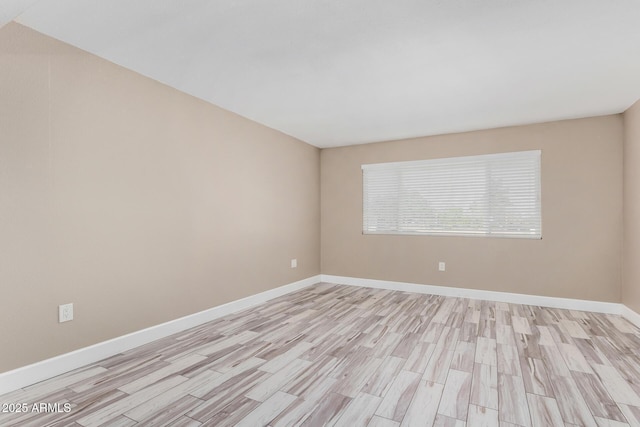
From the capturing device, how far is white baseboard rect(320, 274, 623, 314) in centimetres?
374

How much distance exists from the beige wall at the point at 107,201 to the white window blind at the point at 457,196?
2120 mm

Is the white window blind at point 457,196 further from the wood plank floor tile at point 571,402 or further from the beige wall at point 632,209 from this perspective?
the wood plank floor tile at point 571,402

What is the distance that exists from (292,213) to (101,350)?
288 centimetres

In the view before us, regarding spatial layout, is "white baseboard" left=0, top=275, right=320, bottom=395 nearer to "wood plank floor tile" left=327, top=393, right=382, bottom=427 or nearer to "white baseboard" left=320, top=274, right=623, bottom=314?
"wood plank floor tile" left=327, top=393, right=382, bottom=427

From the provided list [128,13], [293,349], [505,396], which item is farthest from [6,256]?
[505,396]

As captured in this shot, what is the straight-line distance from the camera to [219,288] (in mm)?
3521

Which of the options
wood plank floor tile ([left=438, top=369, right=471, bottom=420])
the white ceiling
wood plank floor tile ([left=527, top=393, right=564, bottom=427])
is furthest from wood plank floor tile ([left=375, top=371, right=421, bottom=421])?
the white ceiling

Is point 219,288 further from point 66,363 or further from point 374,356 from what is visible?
point 374,356

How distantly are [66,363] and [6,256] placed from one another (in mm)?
853

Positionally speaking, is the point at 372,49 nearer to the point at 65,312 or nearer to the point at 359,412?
the point at 359,412

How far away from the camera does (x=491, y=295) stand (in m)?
4.24

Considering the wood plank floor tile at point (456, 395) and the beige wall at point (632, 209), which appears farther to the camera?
the beige wall at point (632, 209)

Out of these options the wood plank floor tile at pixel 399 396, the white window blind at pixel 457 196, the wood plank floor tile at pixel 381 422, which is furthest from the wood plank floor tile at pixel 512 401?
the white window blind at pixel 457 196

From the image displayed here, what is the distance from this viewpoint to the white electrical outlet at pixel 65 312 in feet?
7.29
